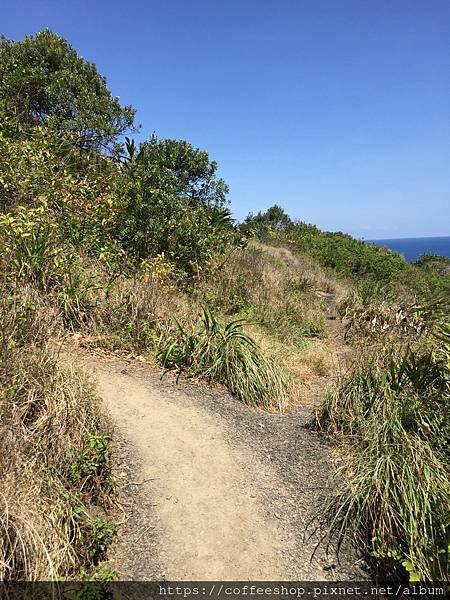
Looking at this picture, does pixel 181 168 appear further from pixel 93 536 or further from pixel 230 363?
pixel 93 536

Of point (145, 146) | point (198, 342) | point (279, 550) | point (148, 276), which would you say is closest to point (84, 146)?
point (145, 146)

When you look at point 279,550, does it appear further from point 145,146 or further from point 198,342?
point 145,146

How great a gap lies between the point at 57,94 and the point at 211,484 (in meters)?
10.6

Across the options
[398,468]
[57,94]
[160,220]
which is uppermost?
[57,94]

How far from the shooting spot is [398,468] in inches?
122

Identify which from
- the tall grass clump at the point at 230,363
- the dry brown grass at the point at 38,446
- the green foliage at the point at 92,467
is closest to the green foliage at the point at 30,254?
the dry brown grass at the point at 38,446

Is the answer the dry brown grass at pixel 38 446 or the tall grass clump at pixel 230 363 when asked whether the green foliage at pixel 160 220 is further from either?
the dry brown grass at pixel 38 446

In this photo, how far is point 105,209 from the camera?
776 centimetres

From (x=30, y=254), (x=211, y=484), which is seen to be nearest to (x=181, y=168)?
(x=30, y=254)

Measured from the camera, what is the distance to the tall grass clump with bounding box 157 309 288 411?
4992 mm

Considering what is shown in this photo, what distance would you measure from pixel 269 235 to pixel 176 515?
55.0 feet

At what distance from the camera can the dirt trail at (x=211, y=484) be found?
2.76 metres

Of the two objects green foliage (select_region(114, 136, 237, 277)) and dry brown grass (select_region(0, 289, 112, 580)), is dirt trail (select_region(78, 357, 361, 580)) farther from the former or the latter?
green foliage (select_region(114, 136, 237, 277))

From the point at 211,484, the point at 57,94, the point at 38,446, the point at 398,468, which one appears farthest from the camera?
the point at 57,94
